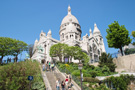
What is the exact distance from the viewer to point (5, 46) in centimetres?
3222

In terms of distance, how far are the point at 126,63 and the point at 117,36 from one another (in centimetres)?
672

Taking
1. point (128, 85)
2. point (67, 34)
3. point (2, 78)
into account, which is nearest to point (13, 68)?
point (2, 78)

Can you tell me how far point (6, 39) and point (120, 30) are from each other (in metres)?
29.4

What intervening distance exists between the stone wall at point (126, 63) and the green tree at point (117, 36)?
3820 millimetres

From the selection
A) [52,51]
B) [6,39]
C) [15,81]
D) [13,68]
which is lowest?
[15,81]

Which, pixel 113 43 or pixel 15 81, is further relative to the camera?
pixel 113 43

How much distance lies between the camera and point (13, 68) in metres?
15.0

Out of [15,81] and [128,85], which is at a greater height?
[15,81]

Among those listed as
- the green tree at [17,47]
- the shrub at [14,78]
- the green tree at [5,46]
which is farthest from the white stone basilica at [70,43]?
the shrub at [14,78]

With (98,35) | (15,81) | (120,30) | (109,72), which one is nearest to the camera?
(15,81)

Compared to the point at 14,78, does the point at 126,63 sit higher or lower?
higher

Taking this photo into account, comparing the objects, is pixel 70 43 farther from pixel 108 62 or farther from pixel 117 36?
pixel 117 36

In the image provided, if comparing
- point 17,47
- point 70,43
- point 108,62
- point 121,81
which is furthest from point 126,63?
point 17,47

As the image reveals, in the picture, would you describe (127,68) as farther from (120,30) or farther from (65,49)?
(65,49)
